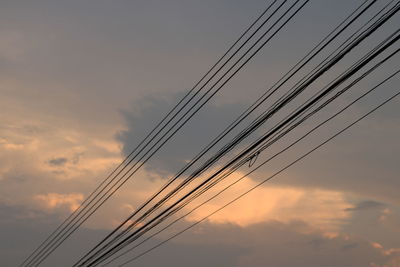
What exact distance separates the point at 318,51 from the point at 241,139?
10.2 feet

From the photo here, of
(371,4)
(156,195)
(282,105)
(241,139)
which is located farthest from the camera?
(156,195)

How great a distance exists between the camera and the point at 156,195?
1686cm

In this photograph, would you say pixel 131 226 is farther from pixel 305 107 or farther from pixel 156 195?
pixel 305 107

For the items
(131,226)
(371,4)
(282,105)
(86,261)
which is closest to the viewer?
(371,4)

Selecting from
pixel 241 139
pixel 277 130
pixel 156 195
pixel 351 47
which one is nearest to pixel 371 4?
pixel 351 47

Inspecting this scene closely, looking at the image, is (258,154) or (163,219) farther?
(163,219)

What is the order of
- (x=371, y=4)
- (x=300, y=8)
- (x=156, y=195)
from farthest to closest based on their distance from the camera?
(x=156, y=195) < (x=300, y=8) < (x=371, y=4)

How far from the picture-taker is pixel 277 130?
12133mm

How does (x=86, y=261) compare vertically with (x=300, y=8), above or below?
above

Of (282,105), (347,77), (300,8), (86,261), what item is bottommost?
(347,77)

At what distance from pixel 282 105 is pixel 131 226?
8646mm

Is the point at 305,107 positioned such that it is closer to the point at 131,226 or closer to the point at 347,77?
the point at 347,77

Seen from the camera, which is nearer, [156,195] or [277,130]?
[277,130]

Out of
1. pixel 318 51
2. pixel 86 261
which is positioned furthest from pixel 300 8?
pixel 86 261
